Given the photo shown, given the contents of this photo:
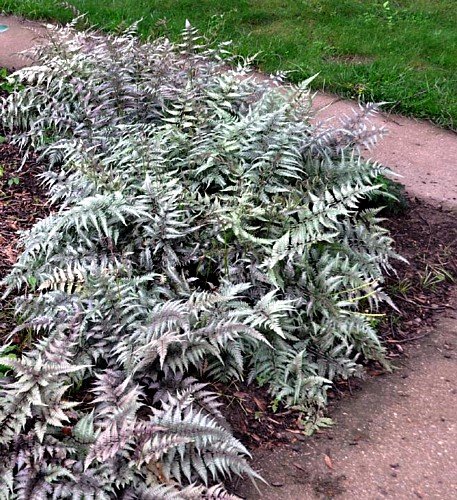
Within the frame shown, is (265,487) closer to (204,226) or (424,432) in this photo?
(424,432)

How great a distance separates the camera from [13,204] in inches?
174

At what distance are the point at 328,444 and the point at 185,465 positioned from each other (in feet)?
2.37

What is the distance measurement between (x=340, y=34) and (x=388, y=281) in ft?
14.5

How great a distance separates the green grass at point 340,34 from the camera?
21.1 feet

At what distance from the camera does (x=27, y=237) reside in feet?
12.5

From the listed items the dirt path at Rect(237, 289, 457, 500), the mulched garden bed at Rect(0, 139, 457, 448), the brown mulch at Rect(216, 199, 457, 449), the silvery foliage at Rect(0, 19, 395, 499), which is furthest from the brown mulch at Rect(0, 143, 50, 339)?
the dirt path at Rect(237, 289, 457, 500)

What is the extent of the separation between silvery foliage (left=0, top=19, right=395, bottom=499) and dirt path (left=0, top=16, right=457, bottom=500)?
167 millimetres

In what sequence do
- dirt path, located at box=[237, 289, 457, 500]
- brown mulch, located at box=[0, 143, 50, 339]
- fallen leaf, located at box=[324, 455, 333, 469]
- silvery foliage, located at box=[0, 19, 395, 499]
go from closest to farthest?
silvery foliage, located at box=[0, 19, 395, 499]
dirt path, located at box=[237, 289, 457, 500]
fallen leaf, located at box=[324, 455, 333, 469]
brown mulch, located at box=[0, 143, 50, 339]

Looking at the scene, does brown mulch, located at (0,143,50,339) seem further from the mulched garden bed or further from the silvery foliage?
the silvery foliage

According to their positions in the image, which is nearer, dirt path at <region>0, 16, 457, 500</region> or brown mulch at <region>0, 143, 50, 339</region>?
dirt path at <region>0, 16, 457, 500</region>

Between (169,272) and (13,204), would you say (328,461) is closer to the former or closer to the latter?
(169,272)

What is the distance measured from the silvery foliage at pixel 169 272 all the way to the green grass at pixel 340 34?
189cm

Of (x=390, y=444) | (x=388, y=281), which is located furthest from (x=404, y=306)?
(x=390, y=444)

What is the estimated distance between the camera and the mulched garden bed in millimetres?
3113
